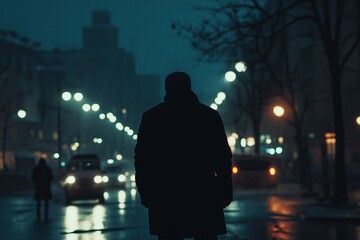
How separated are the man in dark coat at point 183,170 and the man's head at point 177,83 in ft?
0.32

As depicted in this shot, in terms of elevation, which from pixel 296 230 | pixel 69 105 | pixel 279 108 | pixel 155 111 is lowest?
pixel 296 230

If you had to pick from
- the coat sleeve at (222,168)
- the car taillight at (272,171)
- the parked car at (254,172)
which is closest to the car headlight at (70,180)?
the parked car at (254,172)

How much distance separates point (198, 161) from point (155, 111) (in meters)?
0.49

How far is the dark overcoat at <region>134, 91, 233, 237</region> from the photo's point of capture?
21.6ft

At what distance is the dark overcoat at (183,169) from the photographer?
21.6 feet

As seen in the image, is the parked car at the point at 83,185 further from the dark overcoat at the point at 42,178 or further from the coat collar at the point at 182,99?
the coat collar at the point at 182,99

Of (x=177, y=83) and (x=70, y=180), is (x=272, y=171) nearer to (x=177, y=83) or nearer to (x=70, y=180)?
(x=70, y=180)

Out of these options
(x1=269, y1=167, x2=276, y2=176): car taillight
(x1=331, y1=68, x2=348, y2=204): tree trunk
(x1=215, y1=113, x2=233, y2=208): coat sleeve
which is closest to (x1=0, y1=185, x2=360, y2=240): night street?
(x1=331, y1=68, x2=348, y2=204): tree trunk

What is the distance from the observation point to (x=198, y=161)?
22.0ft

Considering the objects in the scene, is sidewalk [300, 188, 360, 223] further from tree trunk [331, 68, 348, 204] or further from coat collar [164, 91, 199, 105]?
coat collar [164, 91, 199, 105]

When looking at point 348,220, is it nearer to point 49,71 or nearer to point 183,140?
point 183,140

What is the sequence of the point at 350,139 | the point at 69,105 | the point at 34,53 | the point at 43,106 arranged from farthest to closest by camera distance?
the point at 69,105
the point at 34,53
the point at 350,139
the point at 43,106

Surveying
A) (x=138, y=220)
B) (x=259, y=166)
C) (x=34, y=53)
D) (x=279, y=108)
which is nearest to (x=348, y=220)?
(x=138, y=220)

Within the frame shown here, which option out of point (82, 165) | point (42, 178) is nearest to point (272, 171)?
point (82, 165)
